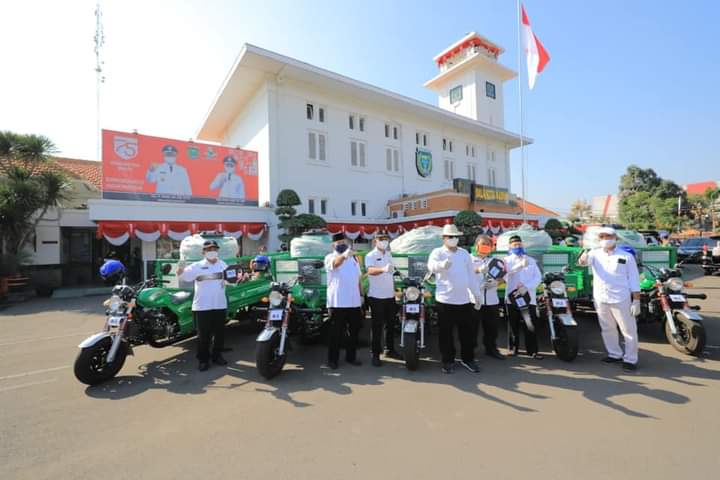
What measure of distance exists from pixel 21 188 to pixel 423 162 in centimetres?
2229

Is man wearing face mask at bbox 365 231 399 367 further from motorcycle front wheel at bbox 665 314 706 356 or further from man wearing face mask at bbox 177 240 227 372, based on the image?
motorcycle front wheel at bbox 665 314 706 356

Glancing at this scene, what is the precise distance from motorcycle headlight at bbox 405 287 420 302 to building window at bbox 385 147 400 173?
66.5 feet

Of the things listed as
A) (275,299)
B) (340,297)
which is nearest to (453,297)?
(340,297)

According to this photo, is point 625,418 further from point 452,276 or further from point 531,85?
point 531,85

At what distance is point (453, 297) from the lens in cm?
418

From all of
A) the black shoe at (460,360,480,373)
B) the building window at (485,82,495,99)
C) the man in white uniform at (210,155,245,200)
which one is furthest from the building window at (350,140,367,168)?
the black shoe at (460,360,480,373)

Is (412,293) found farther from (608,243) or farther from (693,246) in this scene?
(693,246)

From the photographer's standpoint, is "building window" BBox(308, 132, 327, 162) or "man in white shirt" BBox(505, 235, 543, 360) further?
"building window" BBox(308, 132, 327, 162)

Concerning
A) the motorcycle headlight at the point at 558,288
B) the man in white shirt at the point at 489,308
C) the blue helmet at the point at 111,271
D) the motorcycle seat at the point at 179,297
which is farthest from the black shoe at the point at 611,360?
the blue helmet at the point at 111,271

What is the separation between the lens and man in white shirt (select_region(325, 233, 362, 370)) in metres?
4.49

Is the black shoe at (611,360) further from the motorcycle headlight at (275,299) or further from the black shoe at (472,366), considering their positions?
the motorcycle headlight at (275,299)

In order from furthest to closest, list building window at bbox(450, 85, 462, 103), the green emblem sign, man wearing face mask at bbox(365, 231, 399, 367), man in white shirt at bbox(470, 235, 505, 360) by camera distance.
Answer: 1. building window at bbox(450, 85, 462, 103)
2. the green emblem sign
3. man in white shirt at bbox(470, 235, 505, 360)
4. man wearing face mask at bbox(365, 231, 399, 367)

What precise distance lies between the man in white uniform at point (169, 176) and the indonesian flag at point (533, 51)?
17.7 metres

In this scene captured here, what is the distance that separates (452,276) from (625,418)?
2.03 meters
